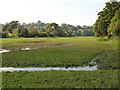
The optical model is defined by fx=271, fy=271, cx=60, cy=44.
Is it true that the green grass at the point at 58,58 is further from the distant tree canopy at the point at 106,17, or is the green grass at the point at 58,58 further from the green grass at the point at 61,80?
the distant tree canopy at the point at 106,17

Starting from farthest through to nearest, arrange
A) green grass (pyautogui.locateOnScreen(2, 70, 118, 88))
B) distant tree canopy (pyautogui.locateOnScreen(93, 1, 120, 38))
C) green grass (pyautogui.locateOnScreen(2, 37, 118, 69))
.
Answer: distant tree canopy (pyautogui.locateOnScreen(93, 1, 120, 38))
green grass (pyautogui.locateOnScreen(2, 37, 118, 69))
green grass (pyautogui.locateOnScreen(2, 70, 118, 88))

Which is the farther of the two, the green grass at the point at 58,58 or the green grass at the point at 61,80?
the green grass at the point at 58,58

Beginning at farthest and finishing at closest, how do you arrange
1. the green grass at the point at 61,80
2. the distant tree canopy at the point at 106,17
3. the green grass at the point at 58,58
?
the distant tree canopy at the point at 106,17 → the green grass at the point at 58,58 → the green grass at the point at 61,80

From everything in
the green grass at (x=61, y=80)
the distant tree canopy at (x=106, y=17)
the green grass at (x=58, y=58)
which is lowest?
the green grass at (x=58, y=58)

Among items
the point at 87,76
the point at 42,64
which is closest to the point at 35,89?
the point at 87,76

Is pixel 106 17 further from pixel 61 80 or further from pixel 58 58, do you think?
pixel 61 80

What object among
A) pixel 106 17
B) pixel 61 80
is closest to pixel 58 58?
pixel 61 80

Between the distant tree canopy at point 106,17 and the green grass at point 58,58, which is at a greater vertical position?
the distant tree canopy at point 106,17

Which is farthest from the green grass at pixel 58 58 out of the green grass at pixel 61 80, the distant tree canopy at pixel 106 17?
the distant tree canopy at pixel 106 17

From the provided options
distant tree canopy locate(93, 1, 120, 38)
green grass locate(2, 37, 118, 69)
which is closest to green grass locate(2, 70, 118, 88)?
green grass locate(2, 37, 118, 69)

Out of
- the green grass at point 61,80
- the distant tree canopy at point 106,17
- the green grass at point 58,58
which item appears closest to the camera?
the green grass at point 61,80

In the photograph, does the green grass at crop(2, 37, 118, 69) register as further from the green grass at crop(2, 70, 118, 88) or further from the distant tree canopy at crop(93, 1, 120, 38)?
the distant tree canopy at crop(93, 1, 120, 38)

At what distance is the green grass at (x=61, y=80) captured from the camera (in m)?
18.3

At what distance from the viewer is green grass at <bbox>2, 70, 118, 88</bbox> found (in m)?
A: 18.3
